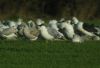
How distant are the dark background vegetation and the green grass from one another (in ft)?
60.0

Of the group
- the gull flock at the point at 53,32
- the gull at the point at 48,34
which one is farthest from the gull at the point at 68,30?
the gull at the point at 48,34

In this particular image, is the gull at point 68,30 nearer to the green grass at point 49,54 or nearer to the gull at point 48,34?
the gull at point 48,34

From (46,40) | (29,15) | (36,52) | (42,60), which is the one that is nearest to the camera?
(42,60)

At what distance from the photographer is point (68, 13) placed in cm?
3906

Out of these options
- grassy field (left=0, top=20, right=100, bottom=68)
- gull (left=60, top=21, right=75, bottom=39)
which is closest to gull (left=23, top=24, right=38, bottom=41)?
grassy field (left=0, top=20, right=100, bottom=68)

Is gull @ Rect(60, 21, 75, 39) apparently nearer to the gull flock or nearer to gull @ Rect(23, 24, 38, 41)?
the gull flock

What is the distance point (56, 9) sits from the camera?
40.1 m

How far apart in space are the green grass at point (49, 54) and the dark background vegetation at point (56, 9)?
18302 millimetres

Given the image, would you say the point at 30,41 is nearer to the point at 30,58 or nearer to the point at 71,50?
the point at 71,50

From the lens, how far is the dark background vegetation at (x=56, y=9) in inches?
1526

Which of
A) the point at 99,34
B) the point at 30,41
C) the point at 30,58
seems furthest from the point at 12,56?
the point at 99,34

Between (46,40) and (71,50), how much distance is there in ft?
9.76

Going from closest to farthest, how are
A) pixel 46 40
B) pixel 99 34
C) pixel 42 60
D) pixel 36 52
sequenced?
pixel 42 60
pixel 36 52
pixel 46 40
pixel 99 34

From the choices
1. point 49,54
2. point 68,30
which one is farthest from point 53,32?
point 49,54
